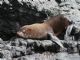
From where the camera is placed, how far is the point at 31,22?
584 centimetres

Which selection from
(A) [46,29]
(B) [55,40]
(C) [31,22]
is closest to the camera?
(B) [55,40]

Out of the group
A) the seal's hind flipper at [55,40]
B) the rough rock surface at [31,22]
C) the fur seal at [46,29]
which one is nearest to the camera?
the rough rock surface at [31,22]

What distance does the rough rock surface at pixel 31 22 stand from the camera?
4.43 meters

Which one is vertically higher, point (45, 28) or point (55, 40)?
point (45, 28)

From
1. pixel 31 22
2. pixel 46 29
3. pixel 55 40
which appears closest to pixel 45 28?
pixel 46 29

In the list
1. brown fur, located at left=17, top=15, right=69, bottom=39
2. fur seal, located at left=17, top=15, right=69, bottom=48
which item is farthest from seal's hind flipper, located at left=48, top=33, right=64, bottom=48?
brown fur, located at left=17, top=15, right=69, bottom=39

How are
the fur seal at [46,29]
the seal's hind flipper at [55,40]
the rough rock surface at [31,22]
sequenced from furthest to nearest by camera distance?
the fur seal at [46,29] → the seal's hind flipper at [55,40] → the rough rock surface at [31,22]

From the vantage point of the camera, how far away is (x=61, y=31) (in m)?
5.13

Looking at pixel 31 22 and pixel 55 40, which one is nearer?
pixel 55 40

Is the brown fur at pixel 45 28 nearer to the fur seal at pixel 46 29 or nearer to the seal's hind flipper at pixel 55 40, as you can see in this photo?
the fur seal at pixel 46 29

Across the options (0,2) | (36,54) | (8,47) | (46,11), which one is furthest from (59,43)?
(0,2)

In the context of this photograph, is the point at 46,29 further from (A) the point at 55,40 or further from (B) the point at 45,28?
(A) the point at 55,40

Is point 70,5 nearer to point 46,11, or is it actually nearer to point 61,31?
point 46,11

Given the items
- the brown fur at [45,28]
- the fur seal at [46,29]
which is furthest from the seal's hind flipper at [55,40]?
the brown fur at [45,28]
